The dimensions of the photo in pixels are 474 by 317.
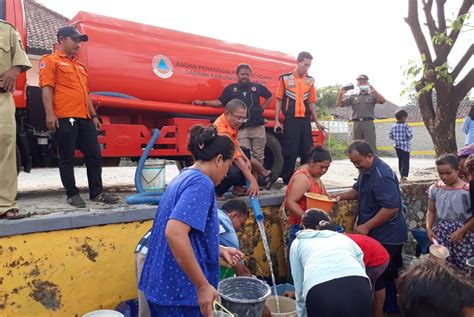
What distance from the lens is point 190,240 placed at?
1987 mm

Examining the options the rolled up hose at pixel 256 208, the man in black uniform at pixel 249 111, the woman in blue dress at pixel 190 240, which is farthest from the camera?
the man in black uniform at pixel 249 111

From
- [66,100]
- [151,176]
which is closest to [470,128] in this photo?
[151,176]

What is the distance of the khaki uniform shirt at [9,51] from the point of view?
3.34m

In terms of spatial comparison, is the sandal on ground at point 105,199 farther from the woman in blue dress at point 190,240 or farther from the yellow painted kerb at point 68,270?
the woman in blue dress at point 190,240

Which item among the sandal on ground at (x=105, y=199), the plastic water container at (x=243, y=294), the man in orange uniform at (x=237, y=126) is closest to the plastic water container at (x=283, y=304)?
the plastic water container at (x=243, y=294)

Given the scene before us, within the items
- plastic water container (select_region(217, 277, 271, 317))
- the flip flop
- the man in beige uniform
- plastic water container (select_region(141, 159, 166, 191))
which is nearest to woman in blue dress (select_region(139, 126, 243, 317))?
plastic water container (select_region(217, 277, 271, 317))

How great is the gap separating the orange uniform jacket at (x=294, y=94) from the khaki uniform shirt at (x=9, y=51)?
3117 mm

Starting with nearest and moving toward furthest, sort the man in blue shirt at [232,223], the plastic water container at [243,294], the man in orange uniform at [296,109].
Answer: the plastic water container at [243,294]
the man in blue shirt at [232,223]
the man in orange uniform at [296,109]

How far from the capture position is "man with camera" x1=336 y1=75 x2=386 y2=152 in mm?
6984

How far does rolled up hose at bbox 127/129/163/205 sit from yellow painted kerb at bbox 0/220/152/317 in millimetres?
260

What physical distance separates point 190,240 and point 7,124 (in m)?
2.16

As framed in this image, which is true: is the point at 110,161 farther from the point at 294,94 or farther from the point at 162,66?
the point at 294,94

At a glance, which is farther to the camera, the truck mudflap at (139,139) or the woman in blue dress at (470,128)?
the woman in blue dress at (470,128)

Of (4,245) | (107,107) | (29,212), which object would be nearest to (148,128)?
(107,107)
